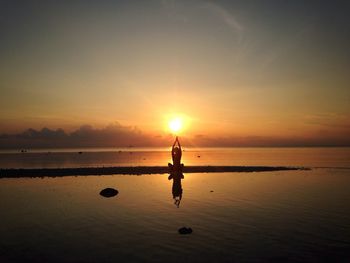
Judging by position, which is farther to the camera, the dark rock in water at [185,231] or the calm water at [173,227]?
the dark rock in water at [185,231]

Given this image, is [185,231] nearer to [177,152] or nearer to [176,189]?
[177,152]

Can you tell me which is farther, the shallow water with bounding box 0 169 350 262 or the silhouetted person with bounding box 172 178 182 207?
the silhouetted person with bounding box 172 178 182 207

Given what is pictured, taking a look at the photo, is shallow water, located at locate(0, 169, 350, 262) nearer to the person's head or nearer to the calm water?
the calm water

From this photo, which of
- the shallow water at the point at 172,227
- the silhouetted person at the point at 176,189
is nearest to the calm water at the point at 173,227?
the shallow water at the point at 172,227

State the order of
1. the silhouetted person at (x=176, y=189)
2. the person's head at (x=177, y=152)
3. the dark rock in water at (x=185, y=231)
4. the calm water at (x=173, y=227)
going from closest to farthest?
the calm water at (x=173, y=227), the dark rock in water at (x=185, y=231), the person's head at (x=177, y=152), the silhouetted person at (x=176, y=189)

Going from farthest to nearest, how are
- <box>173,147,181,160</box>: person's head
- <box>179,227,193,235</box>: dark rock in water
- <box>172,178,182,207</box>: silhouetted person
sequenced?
1. <box>172,178,182,207</box>: silhouetted person
2. <box>173,147,181,160</box>: person's head
3. <box>179,227,193,235</box>: dark rock in water

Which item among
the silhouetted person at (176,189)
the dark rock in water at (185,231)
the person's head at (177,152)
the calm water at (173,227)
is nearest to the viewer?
the calm water at (173,227)

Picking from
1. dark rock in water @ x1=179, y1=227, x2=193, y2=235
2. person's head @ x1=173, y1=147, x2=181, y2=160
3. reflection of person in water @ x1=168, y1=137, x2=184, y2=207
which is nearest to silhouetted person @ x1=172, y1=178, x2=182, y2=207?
reflection of person in water @ x1=168, y1=137, x2=184, y2=207

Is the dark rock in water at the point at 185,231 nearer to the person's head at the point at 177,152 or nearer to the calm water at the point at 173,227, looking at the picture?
the calm water at the point at 173,227

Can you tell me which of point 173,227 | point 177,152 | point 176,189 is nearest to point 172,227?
point 173,227

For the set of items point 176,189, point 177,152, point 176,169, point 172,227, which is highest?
point 177,152

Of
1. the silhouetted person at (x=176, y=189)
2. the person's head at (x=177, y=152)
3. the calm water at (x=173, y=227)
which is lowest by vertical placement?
the calm water at (x=173, y=227)

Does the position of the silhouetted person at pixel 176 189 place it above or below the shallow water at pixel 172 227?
above

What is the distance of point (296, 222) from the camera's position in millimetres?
29969
